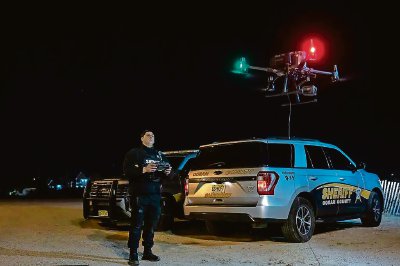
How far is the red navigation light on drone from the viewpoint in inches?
606

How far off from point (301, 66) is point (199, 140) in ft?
124

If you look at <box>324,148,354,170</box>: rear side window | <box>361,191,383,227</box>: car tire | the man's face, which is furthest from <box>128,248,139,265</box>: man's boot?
<box>361,191,383,227</box>: car tire

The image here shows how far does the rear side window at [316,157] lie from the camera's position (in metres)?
10.5

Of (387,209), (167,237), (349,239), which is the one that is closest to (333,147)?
(349,239)

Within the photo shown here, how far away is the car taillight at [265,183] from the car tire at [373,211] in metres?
3.88

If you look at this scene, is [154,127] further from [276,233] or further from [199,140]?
[276,233]

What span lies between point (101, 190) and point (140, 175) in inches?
178

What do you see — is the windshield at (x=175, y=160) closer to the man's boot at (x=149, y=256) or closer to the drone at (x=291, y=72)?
the man's boot at (x=149, y=256)

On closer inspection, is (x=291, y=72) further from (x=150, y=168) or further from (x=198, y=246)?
(x=150, y=168)

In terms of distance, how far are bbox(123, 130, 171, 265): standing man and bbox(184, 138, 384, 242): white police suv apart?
2116 millimetres

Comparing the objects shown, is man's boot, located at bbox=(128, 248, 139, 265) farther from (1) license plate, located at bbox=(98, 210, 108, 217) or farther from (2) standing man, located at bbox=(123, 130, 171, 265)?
(1) license plate, located at bbox=(98, 210, 108, 217)

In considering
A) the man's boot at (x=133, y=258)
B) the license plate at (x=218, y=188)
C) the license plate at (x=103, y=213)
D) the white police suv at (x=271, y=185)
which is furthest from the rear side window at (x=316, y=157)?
the license plate at (x=103, y=213)

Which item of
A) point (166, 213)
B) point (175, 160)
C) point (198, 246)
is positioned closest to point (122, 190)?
point (166, 213)

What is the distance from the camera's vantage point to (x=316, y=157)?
10.7 metres
